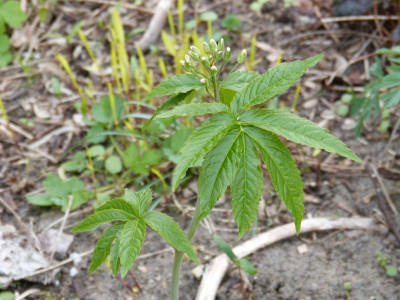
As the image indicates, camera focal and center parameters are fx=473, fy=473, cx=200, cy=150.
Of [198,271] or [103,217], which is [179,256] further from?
[198,271]

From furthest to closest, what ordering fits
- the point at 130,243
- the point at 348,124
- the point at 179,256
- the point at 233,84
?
the point at 348,124 < the point at 179,256 < the point at 233,84 < the point at 130,243

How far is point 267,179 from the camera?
2.80 m

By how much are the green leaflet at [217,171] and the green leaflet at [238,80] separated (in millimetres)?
221

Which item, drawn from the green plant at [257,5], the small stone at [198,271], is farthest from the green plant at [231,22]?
the small stone at [198,271]

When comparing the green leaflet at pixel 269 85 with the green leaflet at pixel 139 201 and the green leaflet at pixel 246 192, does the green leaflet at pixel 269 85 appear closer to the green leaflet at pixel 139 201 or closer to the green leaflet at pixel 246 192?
the green leaflet at pixel 246 192

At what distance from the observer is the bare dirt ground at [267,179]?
2.33m

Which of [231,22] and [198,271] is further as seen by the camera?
[231,22]

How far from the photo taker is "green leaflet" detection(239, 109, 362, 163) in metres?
1.32

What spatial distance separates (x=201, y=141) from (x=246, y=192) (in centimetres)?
20

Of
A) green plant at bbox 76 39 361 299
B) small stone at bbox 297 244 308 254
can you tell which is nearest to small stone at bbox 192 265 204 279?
small stone at bbox 297 244 308 254

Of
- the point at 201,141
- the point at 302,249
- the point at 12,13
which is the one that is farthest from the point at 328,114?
the point at 12,13

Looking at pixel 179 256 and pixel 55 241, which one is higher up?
pixel 179 256

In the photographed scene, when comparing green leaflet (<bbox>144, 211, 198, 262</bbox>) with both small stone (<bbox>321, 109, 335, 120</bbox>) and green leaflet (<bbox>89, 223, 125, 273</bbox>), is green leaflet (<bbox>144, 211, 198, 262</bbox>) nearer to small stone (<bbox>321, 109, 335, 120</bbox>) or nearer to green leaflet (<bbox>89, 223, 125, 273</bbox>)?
green leaflet (<bbox>89, 223, 125, 273</bbox>)

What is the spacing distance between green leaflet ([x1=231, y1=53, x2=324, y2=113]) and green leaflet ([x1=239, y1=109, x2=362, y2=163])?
0.04 metres
